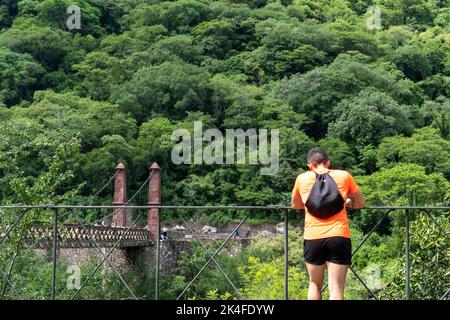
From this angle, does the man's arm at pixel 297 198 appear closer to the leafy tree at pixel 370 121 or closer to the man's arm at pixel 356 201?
the man's arm at pixel 356 201

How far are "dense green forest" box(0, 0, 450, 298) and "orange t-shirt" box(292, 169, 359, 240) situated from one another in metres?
15.7

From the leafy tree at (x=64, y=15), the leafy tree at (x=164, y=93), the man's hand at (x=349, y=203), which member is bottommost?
the man's hand at (x=349, y=203)

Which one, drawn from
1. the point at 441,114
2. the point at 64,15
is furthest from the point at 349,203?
the point at 64,15

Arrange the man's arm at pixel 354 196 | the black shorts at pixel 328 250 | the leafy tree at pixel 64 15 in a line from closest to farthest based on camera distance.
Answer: the black shorts at pixel 328 250 < the man's arm at pixel 354 196 < the leafy tree at pixel 64 15

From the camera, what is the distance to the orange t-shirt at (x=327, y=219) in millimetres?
4023

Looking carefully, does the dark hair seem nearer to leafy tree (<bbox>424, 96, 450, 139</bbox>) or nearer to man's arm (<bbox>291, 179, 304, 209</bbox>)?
man's arm (<bbox>291, 179, 304, 209</bbox>)

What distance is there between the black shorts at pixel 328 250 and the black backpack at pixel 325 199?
14 centimetres

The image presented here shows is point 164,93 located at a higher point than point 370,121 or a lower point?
higher

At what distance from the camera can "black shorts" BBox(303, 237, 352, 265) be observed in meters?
4.00

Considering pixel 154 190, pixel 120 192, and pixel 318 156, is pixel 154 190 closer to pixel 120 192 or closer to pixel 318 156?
pixel 120 192

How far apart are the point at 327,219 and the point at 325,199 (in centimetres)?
11

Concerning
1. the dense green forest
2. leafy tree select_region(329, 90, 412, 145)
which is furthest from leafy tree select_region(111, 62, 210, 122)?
leafy tree select_region(329, 90, 412, 145)

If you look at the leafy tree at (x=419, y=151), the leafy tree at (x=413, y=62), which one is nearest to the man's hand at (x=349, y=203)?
the leafy tree at (x=419, y=151)

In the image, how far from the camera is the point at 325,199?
4.04 m
